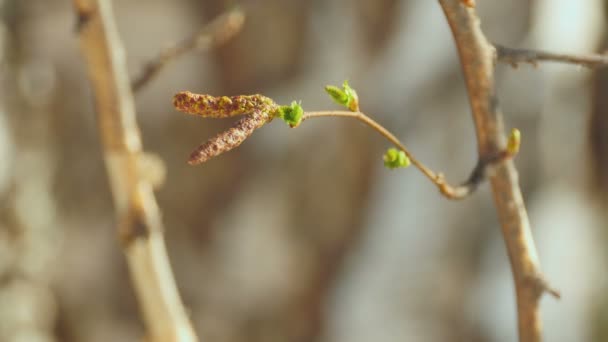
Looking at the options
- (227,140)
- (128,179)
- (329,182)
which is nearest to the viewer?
(227,140)

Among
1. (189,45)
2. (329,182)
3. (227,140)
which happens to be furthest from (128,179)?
(329,182)

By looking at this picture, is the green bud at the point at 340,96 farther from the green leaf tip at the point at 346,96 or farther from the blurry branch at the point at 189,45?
the blurry branch at the point at 189,45

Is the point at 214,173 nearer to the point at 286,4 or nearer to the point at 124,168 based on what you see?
the point at 286,4

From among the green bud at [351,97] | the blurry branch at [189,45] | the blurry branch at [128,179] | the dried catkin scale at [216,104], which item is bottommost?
the green bud at [351,97]

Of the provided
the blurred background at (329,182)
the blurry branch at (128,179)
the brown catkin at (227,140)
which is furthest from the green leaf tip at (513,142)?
the blurred background at (329,182)

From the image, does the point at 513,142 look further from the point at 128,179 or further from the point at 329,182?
the point at 329,182

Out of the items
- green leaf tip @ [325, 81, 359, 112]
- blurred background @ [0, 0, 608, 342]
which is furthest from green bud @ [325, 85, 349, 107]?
blurred background @ [0, 0, 608, 342]
